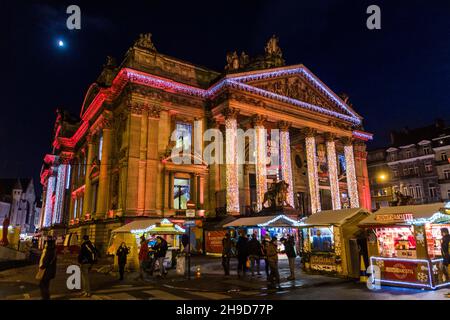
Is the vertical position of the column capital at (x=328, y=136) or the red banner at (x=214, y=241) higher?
the column capital at (x=328, y=136)

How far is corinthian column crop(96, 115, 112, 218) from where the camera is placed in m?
32.3

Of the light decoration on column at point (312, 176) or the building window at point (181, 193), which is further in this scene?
the light decoration on column at point (312, 176)

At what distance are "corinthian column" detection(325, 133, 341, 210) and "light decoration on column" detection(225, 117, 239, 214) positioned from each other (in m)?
13.3

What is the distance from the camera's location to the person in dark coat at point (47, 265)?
30.8ft

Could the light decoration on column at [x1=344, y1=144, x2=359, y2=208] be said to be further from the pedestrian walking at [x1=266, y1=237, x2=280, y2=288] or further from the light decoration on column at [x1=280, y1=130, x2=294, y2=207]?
the pedestrian walking at [x1=266, y1=237, x2=280, y2=288]

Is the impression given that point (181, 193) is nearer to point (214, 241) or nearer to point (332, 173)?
point (214, 241)

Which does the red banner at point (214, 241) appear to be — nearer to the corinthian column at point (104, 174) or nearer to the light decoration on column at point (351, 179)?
the corinthian column at point (104, 174)

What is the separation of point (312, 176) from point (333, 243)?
21964 mm

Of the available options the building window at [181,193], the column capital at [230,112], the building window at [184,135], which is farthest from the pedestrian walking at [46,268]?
the column capital at [230,112]

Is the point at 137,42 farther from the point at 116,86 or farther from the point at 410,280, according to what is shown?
the point at 410,280

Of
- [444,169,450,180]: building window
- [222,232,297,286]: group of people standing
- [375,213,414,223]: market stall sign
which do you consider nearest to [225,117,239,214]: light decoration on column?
[222,232,297,286]: group of people standing

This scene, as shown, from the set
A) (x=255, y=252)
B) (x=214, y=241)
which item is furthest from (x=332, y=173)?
(x=255, y=252)

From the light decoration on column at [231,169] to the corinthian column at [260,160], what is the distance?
7.60 feet

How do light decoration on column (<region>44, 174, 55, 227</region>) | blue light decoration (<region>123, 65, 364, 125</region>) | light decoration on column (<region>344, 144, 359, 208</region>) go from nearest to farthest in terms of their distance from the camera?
1. blue light decoration (<region>123, 65, 364, 125</region>)
2. light decoration on column (<region>344, 144, 359, 208</region>)
3. light decoration on column (<region>44, 174, 55, 227</region>)
